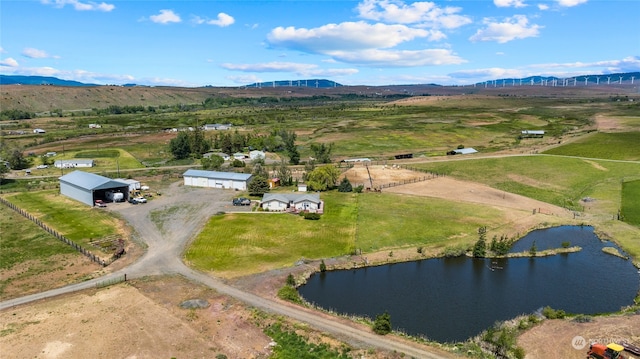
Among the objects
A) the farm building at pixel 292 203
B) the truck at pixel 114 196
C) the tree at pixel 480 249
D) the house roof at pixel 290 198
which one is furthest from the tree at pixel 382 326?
the truck at pixel 114 196

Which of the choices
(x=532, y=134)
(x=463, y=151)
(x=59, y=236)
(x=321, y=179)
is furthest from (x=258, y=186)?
(x=532, y=134)

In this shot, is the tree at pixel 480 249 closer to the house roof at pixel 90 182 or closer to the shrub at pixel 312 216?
the shrub at pixel 312 216

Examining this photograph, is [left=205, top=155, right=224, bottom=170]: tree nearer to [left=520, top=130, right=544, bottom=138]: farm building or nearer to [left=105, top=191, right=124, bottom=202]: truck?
[left=105, top=191, right=124, bottom=202]: truck

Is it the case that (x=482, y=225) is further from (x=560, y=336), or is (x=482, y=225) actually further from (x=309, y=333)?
(x=309, y=333)

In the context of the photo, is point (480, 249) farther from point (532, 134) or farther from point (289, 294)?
point (532, 134)

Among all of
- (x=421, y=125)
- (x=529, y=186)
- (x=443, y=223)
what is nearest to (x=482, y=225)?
(x=443, y=223)
